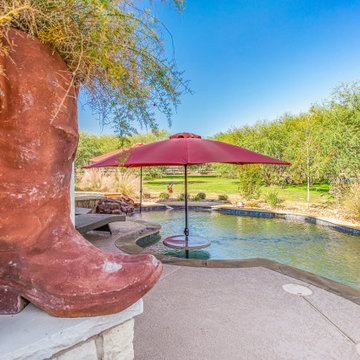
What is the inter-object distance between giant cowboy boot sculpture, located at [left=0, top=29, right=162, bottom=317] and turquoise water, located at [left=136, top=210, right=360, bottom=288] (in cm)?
363

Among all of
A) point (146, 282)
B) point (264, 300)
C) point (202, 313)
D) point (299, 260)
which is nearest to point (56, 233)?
point (146, 282)

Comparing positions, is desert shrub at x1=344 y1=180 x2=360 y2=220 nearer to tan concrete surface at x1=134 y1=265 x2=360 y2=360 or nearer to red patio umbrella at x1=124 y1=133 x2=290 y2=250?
red patio umbrella at x1=124 y1=133 x2=290 y2=250

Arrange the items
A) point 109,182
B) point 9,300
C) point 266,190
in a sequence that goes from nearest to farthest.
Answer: point 9,300, point 109,182, point 266,190

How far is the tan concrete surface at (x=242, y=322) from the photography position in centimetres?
183

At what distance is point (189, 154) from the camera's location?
4195 mm

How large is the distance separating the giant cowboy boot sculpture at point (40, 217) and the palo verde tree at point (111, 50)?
0.33ft

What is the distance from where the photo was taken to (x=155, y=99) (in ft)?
5.29

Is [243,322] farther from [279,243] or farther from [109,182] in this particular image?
[109,182]

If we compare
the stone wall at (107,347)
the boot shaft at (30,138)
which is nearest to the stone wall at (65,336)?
the stone wall at (107,347)

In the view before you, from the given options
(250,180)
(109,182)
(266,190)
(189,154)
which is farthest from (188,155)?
(266,190)

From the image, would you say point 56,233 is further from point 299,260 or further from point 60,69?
point 299,260

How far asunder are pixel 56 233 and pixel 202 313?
1.63 m

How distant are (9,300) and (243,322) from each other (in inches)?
70.3

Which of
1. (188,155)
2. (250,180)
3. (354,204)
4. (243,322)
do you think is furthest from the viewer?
(250,180)
